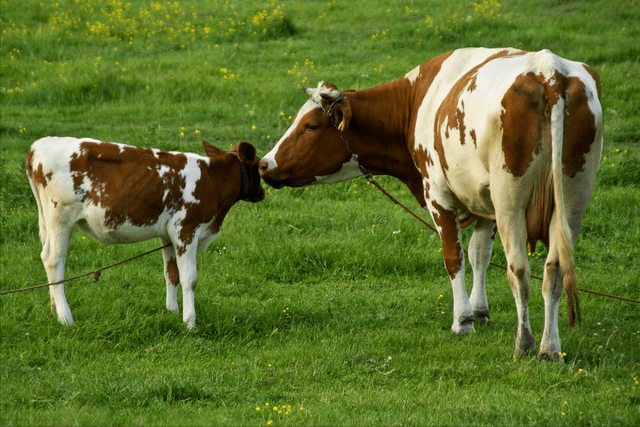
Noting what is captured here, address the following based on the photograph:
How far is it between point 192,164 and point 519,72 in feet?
9.15

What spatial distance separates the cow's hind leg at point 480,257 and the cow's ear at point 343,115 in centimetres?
149

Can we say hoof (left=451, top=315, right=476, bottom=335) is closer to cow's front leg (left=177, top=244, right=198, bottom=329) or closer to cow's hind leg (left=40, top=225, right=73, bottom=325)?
cow's front leg (left=177, top=244, right=198, bottom=329)

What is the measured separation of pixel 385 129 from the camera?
6137 mm

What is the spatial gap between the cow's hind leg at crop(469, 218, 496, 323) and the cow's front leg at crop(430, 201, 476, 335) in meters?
0.44

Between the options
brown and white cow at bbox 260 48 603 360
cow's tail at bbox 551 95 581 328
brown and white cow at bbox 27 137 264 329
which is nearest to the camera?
cow's tail at bbox 551 95 581 328

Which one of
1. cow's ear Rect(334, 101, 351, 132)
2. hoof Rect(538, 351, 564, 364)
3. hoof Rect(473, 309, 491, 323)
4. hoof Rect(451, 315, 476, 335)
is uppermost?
cow's ear Rect(334, 101, 351, 132)

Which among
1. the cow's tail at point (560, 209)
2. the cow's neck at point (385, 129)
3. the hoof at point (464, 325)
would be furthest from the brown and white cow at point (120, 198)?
the cow's tail at point (560, 209)

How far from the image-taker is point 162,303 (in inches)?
241

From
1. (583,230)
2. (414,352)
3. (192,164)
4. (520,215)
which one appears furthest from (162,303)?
(583,230)

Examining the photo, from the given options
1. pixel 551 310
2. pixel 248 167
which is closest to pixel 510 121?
pixel 551 310

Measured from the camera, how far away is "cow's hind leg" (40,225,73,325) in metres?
5.55

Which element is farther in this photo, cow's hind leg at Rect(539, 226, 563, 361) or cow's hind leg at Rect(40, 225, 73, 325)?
cow's hind leg at Rect(40, 225, 73, 325)

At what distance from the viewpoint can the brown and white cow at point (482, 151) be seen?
4.36 meters

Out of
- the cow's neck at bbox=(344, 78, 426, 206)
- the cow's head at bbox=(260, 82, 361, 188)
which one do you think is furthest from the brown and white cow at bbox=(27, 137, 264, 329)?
the cow's neck at bbox=(344, 78, 426, 206)
